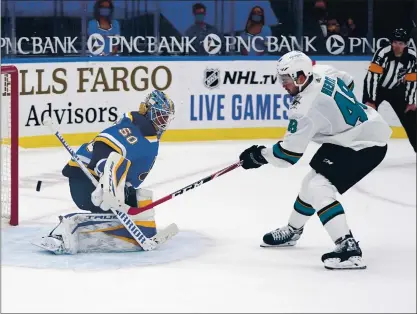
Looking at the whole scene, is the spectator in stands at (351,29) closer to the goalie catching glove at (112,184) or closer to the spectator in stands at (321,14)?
the spectator in stands at (321,14)

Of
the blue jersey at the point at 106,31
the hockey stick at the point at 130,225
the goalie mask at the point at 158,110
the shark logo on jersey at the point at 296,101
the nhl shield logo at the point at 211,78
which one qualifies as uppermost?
the blue jersey at the point at 106,31

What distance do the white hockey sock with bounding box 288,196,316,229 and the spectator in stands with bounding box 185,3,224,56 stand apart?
12.7 feet

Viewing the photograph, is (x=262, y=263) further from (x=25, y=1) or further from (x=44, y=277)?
(x=25, y=1)

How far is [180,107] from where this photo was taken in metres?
8.31

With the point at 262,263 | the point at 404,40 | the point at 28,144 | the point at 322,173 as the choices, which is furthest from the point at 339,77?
the point at 28,144

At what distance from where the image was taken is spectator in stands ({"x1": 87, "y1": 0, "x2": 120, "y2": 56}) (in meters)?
8.13

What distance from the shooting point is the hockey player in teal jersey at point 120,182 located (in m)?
4.40

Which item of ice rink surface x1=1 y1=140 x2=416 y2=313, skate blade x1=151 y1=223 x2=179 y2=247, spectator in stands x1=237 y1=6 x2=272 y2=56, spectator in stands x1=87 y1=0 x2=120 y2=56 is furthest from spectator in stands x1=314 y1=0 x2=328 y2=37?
skate blade x1=151 y1=223 x2=179 y2=247

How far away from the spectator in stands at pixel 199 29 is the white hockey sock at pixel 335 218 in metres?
4.29

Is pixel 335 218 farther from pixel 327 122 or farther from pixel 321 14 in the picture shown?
pixel 321 14

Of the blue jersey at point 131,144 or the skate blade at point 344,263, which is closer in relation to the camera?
the skate blade at point 344,263

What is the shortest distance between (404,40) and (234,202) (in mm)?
2323

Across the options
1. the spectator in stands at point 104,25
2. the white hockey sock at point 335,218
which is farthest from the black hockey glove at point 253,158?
the spectator in stands at point 104,25

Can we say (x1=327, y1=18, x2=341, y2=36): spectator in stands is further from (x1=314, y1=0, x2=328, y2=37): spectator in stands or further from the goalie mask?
the goalie mask
